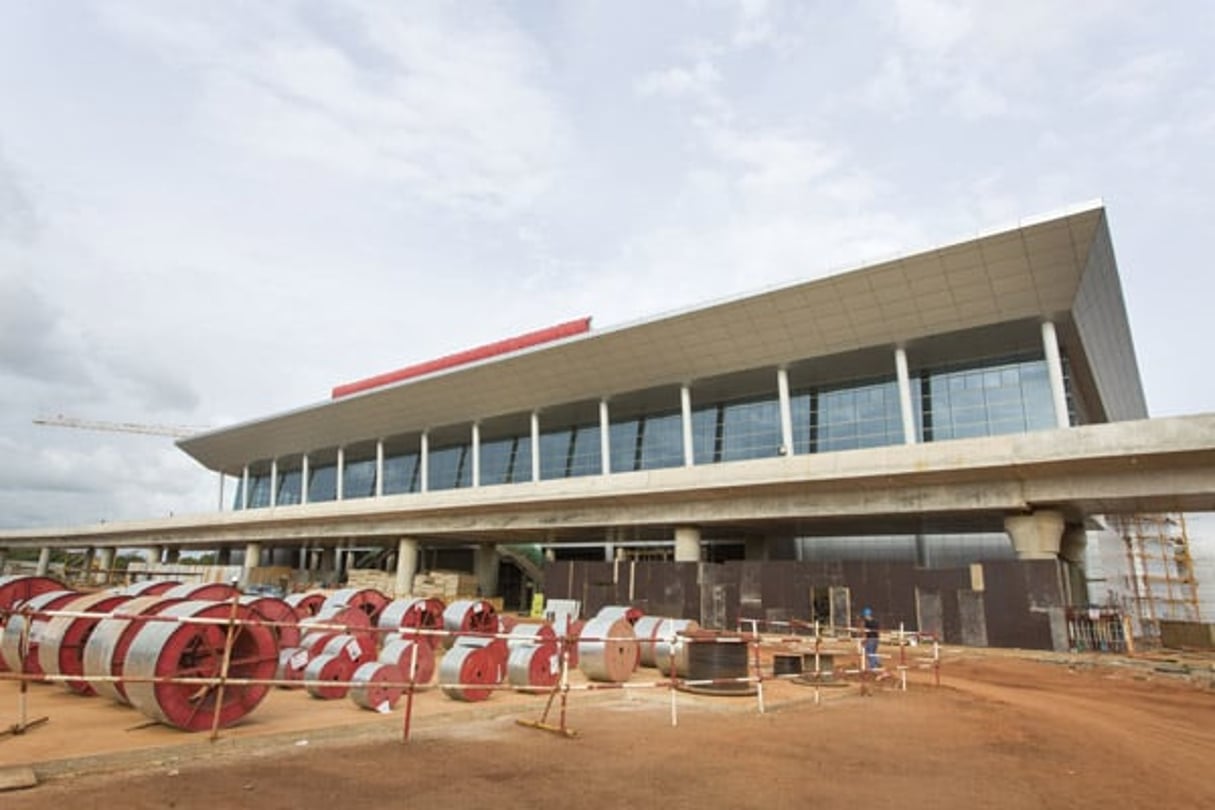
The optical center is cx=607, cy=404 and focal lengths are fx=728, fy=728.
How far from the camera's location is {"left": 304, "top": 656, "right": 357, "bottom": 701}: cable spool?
11.8 meters

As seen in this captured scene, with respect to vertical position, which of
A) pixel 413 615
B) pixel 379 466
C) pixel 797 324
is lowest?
pixel 413 615

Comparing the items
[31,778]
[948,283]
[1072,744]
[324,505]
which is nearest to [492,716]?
[31,778]

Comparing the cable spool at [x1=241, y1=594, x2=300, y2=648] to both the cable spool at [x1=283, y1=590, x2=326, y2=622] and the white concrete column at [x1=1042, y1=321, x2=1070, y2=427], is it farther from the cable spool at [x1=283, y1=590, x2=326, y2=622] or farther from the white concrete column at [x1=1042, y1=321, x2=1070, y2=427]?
the white concrete column at [x1=1042, y1=321, x2=1070, y2=427]

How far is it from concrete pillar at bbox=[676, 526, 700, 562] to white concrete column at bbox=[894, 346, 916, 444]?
37.8 feet

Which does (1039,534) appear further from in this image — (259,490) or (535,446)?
(259,490)

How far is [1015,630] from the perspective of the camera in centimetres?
2591

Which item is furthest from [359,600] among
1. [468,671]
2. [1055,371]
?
[1055,371]

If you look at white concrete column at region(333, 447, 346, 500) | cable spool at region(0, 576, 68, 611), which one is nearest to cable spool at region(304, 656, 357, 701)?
cable spool at region(0, 576, 68, 611)

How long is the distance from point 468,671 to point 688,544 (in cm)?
2555

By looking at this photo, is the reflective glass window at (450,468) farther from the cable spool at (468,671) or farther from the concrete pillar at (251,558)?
the cable spool at (468,671)

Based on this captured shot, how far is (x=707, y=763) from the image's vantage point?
8625 millimetres

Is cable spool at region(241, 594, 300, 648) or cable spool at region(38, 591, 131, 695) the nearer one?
cable spool at region(38, 591, 131, 695)

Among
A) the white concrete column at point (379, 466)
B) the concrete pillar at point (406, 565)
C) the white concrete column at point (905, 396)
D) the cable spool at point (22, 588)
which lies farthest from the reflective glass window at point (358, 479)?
the cable spool at point (22, 588)

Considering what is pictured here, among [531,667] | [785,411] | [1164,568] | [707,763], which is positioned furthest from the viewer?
[1164,568]
